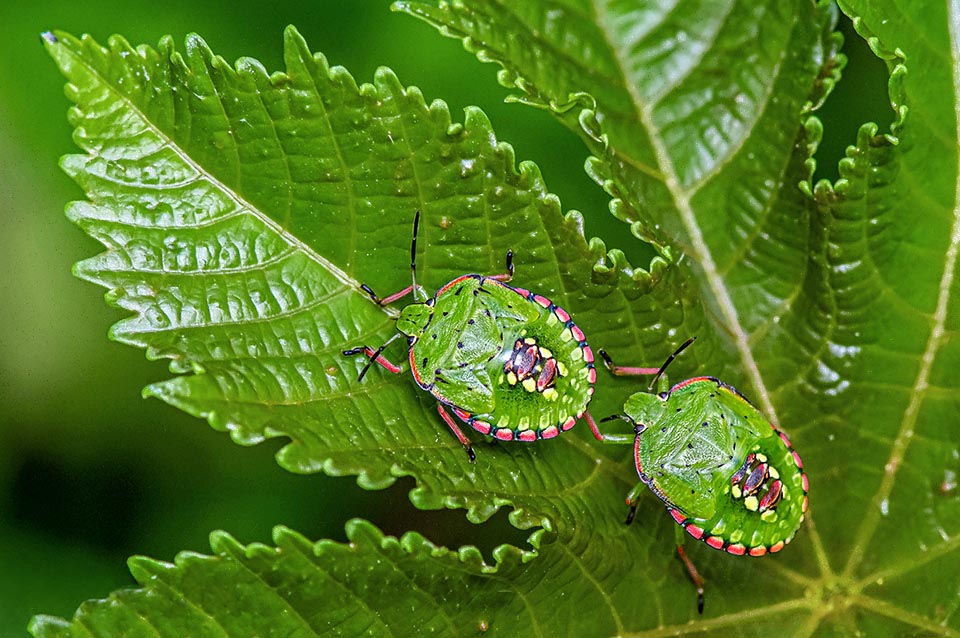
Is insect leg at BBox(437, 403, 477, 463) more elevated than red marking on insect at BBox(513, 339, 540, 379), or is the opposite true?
red marking on insect at BBox(513, 339, 540, 379)

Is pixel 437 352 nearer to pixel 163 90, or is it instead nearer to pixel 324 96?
pixel 324 96

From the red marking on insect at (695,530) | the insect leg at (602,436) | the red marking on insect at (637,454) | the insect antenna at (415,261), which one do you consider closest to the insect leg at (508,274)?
Result: the insect antenna at (415,261)

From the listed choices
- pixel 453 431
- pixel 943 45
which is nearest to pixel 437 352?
pixel 453 431

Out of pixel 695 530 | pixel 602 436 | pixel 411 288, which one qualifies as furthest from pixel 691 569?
pixel 411 288

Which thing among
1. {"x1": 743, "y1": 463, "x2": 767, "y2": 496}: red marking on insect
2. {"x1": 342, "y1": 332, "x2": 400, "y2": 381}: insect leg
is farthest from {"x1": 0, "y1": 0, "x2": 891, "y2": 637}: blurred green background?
{"x1": 342, "y1": 332, "x2": 400, "y2": 381}: insect leg

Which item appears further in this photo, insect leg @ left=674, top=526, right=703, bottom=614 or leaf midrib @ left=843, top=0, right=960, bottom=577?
insect leg @ left=674, top=526, right=703, bottom=614

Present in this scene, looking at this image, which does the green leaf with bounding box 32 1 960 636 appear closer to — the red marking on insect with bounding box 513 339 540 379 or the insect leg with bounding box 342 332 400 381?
the insect leg with bounding box 342 332 400 381

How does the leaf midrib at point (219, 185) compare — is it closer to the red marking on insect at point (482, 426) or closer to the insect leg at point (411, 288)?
the insect leg at point (411, 288)
